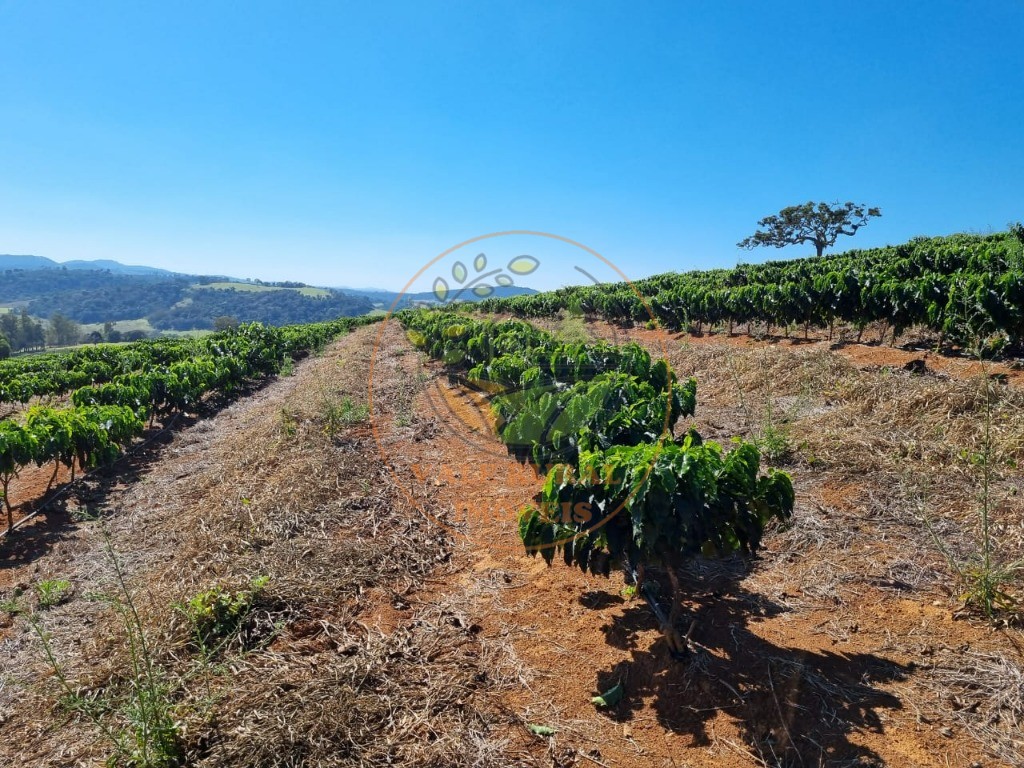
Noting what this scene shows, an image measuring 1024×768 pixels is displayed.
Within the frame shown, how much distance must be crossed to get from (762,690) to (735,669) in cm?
21

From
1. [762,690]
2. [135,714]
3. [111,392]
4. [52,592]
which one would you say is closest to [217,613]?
[135,714]

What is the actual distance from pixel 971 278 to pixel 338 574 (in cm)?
1281

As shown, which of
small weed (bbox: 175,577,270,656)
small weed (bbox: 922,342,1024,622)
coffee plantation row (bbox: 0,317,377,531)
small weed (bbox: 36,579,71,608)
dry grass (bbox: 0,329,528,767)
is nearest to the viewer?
dry grass (bbox: 0,329,528,767)

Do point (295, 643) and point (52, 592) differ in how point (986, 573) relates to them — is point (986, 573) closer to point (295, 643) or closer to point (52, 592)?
point (295, 643)

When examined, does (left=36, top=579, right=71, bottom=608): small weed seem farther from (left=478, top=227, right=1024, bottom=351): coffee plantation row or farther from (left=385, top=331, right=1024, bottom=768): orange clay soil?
(left=478, top=227, right=1024, bottom=351): coffee plantation row

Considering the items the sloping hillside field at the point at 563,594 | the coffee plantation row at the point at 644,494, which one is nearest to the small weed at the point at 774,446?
the sloping hillside field at the point at 563,594

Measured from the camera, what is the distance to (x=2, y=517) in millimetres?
7996

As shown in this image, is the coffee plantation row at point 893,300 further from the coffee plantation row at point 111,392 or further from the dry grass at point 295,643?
the coffee plantation row at point 111,392

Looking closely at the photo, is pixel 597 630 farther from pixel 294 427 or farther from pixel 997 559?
pixel 294 427

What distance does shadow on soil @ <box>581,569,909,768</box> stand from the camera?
2.95 meters

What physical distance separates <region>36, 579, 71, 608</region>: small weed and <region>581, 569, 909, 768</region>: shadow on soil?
17.9ft

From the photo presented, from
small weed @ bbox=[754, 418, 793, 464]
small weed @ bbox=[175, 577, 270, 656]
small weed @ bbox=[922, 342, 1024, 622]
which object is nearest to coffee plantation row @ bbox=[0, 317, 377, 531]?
small weed @ bbox=[175, 577, 270, 656]

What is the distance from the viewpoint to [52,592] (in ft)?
17.2

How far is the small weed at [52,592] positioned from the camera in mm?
5051
